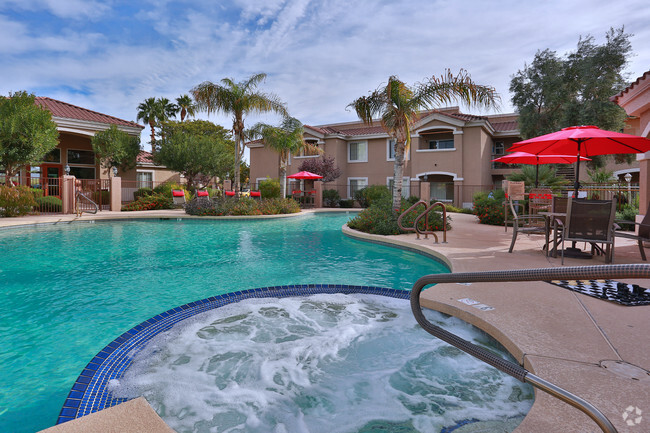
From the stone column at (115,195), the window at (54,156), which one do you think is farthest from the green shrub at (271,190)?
the window at (54,156)

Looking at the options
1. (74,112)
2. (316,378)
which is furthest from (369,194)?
(316,378)

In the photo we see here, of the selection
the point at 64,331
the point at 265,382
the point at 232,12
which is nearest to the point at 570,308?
the point at 265,382

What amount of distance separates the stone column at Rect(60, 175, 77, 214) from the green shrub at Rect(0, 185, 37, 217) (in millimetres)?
1752

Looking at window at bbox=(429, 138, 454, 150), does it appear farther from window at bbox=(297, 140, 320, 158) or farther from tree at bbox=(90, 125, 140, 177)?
tree at bbox=(90, 125, 140, 177)

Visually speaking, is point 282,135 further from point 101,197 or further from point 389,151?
point 101,197

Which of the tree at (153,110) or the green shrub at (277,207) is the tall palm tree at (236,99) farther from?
the tree at (153,110)

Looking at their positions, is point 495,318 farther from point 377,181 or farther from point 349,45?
point 377,181

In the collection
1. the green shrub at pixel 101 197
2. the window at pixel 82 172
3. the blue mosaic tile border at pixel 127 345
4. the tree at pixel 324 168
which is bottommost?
the blue mosaic tile border at pixel 127 345

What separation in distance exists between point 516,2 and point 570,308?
8.56 m

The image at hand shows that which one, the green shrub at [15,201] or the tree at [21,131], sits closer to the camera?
the green shrub at [15,201]

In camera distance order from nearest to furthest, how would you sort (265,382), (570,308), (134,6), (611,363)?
(611,363), (265,382), (570,308), (134,6)

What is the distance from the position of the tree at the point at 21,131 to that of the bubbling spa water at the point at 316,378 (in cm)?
1852

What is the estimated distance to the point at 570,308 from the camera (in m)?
4.01

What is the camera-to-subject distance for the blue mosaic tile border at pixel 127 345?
2.77 m
